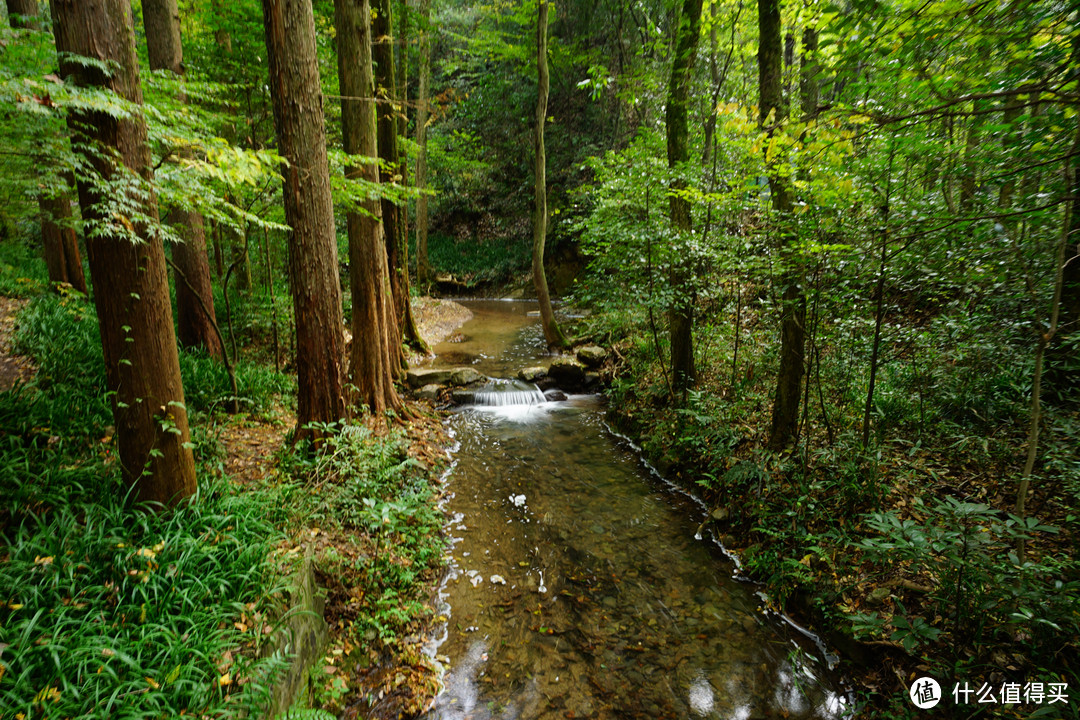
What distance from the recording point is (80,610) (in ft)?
8.93

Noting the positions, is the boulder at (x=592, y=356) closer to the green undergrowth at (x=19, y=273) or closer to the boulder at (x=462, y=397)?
the boulder at (x=462, y=397)

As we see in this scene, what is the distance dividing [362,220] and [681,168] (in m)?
4.73

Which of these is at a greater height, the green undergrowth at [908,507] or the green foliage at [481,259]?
the green foliage at [481,259]

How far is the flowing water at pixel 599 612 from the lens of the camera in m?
3.48

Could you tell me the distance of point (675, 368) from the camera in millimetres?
7824

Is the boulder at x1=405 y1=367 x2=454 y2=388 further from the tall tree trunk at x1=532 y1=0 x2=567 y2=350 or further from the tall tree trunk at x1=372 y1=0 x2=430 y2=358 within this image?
the tall tree trunk at x1=532 y1=0 x2=567 y2=350

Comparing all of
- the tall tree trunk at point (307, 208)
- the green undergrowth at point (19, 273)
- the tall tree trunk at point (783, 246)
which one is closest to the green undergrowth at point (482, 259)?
the green undergrowth at point (19, 273)

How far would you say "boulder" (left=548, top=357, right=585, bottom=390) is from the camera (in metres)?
10.8

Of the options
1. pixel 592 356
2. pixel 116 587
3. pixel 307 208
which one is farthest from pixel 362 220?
pixel 592 356

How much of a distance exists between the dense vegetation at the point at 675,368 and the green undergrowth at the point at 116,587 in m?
0.02

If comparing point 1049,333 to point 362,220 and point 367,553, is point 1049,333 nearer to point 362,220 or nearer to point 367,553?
point 367,553

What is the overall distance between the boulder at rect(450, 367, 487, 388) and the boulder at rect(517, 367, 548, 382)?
0.91 meters

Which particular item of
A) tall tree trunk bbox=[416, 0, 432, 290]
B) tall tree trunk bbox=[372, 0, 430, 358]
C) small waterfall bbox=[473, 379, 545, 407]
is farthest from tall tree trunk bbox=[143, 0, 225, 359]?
tall tree trunk bbox=[416, 0, 432, 290]

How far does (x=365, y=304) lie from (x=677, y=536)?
5.24 meters
